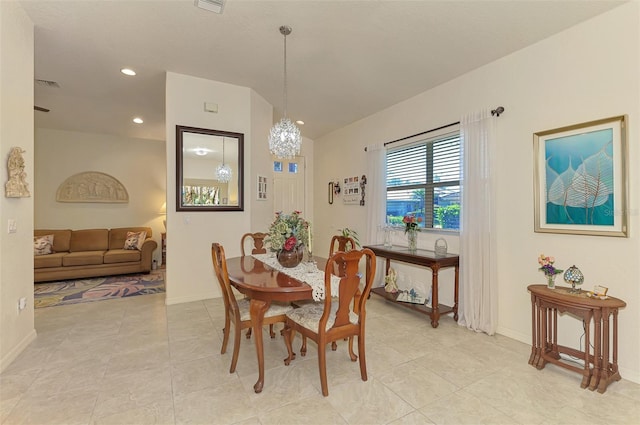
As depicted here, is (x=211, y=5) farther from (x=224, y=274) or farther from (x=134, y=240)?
(x=134, y=240)

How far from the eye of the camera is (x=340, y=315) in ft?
6.77

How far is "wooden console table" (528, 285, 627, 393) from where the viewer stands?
6.73 ft

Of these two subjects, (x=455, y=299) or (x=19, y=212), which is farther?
(x=455, y=299)

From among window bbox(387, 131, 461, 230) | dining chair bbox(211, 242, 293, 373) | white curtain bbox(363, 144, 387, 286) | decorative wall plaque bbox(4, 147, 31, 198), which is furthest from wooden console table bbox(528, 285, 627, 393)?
decorative wall plaque bbox(4, 147, 31, 198)

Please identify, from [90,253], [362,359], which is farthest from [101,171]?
[362,359]

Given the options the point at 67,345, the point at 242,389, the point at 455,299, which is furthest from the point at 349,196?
the point at 67,345

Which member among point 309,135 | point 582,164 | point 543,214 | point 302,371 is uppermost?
point 309,135

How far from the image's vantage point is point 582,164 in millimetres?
2430

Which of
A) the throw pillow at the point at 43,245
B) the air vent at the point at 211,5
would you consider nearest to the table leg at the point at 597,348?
the air vent at the point at 211,5

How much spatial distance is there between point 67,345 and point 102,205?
4.28 m

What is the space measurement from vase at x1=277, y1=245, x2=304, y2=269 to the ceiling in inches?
80.3

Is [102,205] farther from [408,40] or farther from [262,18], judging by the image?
[408,40]

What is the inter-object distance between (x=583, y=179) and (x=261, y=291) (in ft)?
8.75

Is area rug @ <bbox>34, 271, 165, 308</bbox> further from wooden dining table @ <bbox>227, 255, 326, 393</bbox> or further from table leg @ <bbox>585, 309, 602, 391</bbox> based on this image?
table leg @ <bbox>585, 309, 602, 391</bbox>
